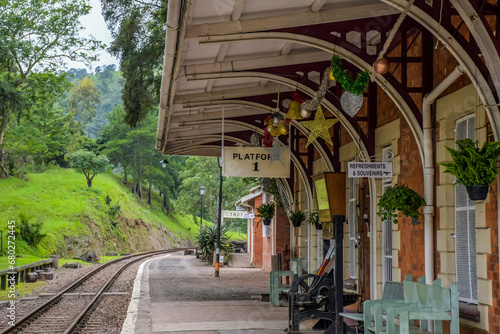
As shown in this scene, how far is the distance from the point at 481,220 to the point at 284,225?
17.0 metres

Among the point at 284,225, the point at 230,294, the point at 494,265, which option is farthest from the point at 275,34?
the point at 284,225

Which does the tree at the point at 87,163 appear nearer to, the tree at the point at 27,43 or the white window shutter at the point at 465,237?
the tree at the point at 27,43

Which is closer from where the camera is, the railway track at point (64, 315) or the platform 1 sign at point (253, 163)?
the railway track at point (64, 315)

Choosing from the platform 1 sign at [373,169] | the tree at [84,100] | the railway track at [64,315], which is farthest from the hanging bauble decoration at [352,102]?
the tree at [84,100]

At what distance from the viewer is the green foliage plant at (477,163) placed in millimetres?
5816

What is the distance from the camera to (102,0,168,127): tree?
68.0 ft

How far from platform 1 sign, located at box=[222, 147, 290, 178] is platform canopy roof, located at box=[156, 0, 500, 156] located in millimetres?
943

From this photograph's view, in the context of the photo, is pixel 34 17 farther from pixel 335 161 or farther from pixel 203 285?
pixel 335 161

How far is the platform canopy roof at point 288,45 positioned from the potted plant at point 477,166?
0.52 metres

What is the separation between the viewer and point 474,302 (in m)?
7.04

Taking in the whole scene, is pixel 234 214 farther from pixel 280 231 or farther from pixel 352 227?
pixel 352 227

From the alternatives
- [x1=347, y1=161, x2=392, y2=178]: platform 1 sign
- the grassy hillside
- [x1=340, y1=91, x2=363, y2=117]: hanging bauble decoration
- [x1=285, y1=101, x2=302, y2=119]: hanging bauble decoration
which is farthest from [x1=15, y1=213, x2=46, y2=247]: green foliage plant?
[x1=347, y1=161, x2=392, y2=178]: platform 1 sign

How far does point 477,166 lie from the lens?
5871 mm

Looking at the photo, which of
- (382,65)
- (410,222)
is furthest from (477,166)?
(410,222)
